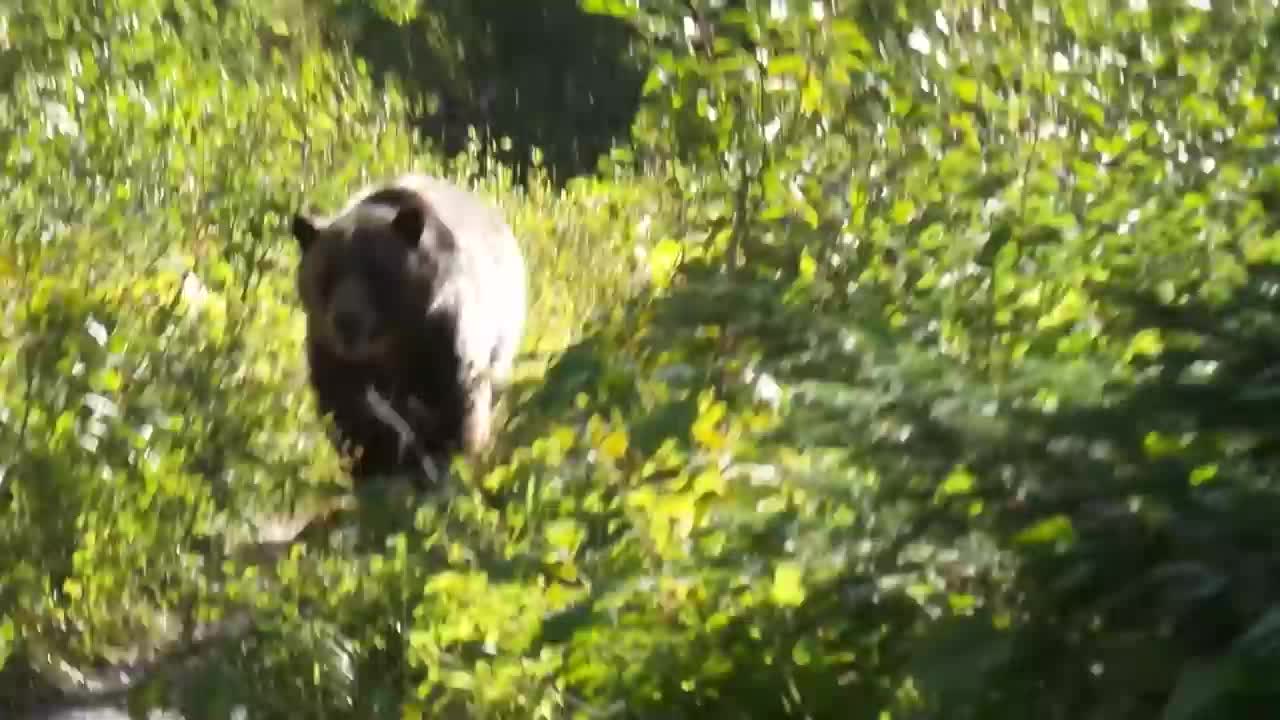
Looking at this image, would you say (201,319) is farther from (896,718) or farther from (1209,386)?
(1209,386)

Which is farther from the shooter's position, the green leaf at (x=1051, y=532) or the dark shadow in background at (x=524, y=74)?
the dark shadow in background at (x=524, y=74)

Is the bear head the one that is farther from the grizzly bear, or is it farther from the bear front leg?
the bear front leg

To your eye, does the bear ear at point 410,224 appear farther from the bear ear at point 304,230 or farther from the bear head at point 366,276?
the bear ear at point 304,230

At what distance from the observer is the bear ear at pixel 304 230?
425 centimetres

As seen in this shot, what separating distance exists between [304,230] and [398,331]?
0.48m

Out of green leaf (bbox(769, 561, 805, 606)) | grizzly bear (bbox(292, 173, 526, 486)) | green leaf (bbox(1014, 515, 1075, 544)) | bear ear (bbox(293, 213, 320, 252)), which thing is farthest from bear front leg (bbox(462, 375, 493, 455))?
green leaf (bbox(1014, 515, 1075, 544))

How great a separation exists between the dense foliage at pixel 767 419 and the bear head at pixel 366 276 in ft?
0.76

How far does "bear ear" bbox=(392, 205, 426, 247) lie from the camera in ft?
14.1

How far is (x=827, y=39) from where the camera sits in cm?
278

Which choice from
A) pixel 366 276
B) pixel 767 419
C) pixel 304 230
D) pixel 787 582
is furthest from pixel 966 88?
pixel 304 230

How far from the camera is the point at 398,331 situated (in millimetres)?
4371

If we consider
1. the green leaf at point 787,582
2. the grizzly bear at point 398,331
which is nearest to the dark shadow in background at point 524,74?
the grizzly bear at point 398,331

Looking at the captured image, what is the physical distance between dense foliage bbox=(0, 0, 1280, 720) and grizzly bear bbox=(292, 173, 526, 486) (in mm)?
188

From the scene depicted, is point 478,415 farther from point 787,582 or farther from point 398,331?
point 787,582
